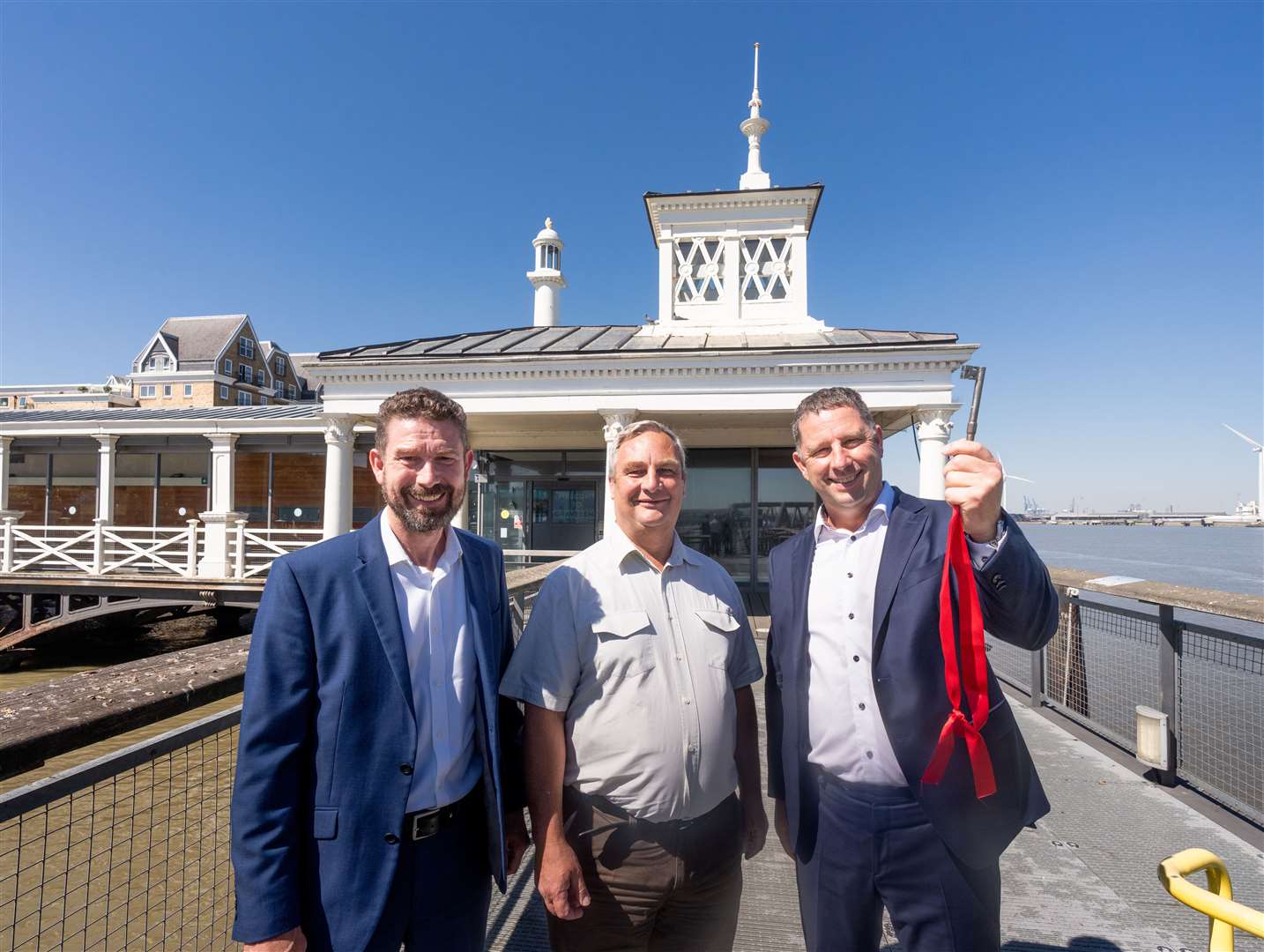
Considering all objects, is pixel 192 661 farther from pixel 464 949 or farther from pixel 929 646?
pixel 929 646

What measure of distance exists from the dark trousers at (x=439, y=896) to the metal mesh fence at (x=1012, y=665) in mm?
5690

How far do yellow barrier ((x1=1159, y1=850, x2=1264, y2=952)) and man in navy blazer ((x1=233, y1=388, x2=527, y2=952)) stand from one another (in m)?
1.48

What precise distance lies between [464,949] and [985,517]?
1747 mm

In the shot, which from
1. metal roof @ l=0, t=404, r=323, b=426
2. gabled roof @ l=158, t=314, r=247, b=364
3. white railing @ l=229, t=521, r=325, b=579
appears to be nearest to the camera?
white railing @ l=229, t=521, r=325, b=579

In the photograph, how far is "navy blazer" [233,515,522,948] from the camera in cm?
137

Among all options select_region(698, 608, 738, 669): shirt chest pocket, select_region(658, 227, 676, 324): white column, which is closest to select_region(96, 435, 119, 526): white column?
select_region(658, 227, 676, 324): white column

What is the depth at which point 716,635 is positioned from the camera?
1856 mm

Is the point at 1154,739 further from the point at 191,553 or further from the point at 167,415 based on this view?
the point at 167,415

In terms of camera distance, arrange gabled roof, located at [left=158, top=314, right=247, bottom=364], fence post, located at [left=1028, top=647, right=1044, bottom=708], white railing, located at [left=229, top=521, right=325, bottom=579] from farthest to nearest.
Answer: gabled roof, located at [left=158, top=314, right=247, bottom=364]
white railing, located at [left=229, top=521, right=325, bottom=579]
fence post, located at [left=1028, top=647, right=1044, bottom=708]

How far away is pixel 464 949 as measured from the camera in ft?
5.11

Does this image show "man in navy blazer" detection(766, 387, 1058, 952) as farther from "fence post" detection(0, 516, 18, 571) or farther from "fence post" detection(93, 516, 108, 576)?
"fence post" detection(0, 516, 18, 571)

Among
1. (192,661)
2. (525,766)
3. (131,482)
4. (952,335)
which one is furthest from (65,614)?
(952,335)

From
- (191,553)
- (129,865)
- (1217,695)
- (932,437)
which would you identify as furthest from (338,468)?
(1217,695)

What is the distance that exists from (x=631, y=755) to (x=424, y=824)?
55 centimetres
